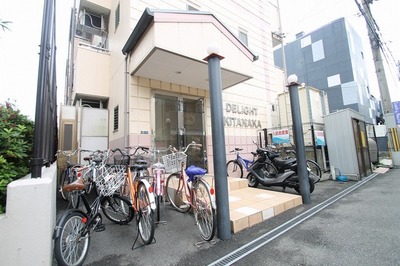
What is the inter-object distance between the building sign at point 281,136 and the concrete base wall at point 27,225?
6869mm

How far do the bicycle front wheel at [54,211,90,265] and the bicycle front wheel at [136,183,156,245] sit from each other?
65 cm

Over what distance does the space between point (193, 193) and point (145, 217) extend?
2.65 ft

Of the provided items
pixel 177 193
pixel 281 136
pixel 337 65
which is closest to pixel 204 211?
pixel 177 193

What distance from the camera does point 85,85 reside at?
6262 millimetres

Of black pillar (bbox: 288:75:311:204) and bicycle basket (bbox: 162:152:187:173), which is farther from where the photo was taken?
black pillar (bbox: 288:75:311:204)

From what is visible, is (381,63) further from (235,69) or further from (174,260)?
(174,260)

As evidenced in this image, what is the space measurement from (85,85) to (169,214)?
16.4ft

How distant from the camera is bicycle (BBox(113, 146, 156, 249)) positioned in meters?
2.50

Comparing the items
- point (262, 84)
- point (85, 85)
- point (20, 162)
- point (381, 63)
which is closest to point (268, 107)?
point (262, 84)

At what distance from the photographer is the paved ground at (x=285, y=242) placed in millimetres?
2160

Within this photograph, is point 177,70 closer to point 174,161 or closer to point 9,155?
point 174,161

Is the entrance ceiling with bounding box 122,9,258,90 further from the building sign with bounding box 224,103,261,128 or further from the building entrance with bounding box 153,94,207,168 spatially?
the building sign with bounding box 224,103,261,128

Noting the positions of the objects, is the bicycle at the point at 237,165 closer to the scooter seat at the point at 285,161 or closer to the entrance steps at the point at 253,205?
the scooter seat at the point at 285,161

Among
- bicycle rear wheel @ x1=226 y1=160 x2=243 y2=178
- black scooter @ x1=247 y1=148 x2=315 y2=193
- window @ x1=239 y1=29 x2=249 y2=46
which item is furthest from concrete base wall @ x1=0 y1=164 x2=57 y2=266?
window @ x1=239 y1=29 x2=249 y2=46
